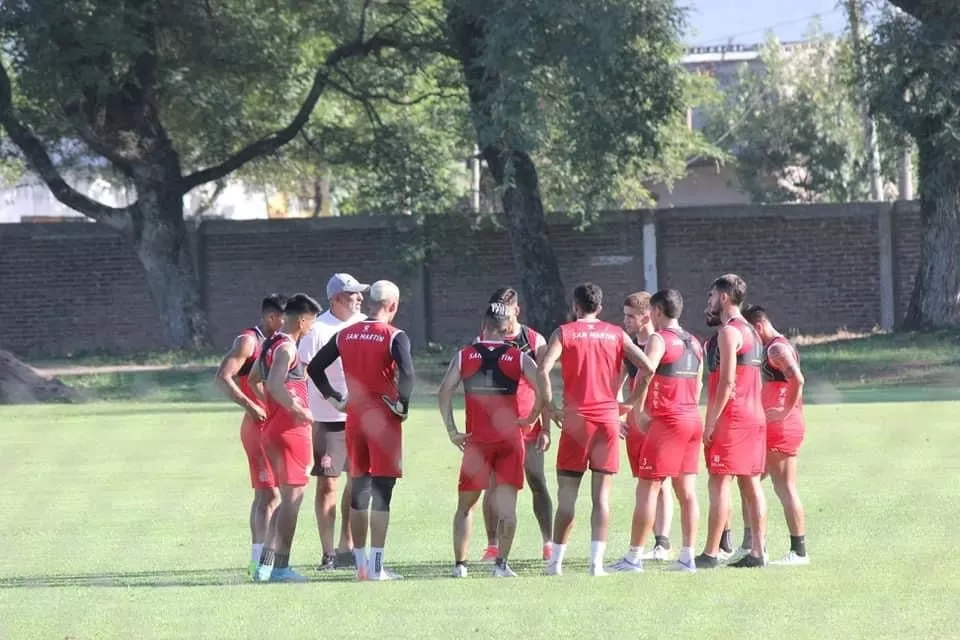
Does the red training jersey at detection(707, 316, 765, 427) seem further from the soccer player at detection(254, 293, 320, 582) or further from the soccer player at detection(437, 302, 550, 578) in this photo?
the soccer player at detection(254, 293, 320, 582)

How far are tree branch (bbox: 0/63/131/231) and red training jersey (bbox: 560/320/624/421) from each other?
22765 millimetres

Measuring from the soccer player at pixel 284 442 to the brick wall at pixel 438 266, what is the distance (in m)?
23.0

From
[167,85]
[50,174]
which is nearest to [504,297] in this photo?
[167,85]

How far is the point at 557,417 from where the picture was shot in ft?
34.0

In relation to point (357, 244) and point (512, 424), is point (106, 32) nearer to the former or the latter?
point (357, 244)

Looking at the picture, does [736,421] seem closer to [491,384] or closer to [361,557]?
[491,384]

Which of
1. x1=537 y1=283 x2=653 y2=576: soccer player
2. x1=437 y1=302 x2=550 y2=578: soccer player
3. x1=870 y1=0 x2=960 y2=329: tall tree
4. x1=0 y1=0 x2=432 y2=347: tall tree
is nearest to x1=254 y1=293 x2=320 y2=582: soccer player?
x1=437 y1=302 x2=550 y2=578: soccer player

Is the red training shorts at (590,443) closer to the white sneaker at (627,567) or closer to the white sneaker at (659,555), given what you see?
the white sneaker at (627,567)

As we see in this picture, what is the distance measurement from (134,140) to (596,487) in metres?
22.9

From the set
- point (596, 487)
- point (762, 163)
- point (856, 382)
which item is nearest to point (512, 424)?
point (596, 487)

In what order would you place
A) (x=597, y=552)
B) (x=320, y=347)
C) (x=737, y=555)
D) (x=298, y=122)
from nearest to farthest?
1. (x=597, y=552)
2. (x=320, y=347)
3. (x=737, y=555)
4. (x=298, y=122)

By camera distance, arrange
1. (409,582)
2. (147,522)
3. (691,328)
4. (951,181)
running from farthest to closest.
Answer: (691,328) → (951,181) → (147,522) → (409,582)

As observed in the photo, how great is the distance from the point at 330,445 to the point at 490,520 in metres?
1.16

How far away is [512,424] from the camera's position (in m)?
10.2
